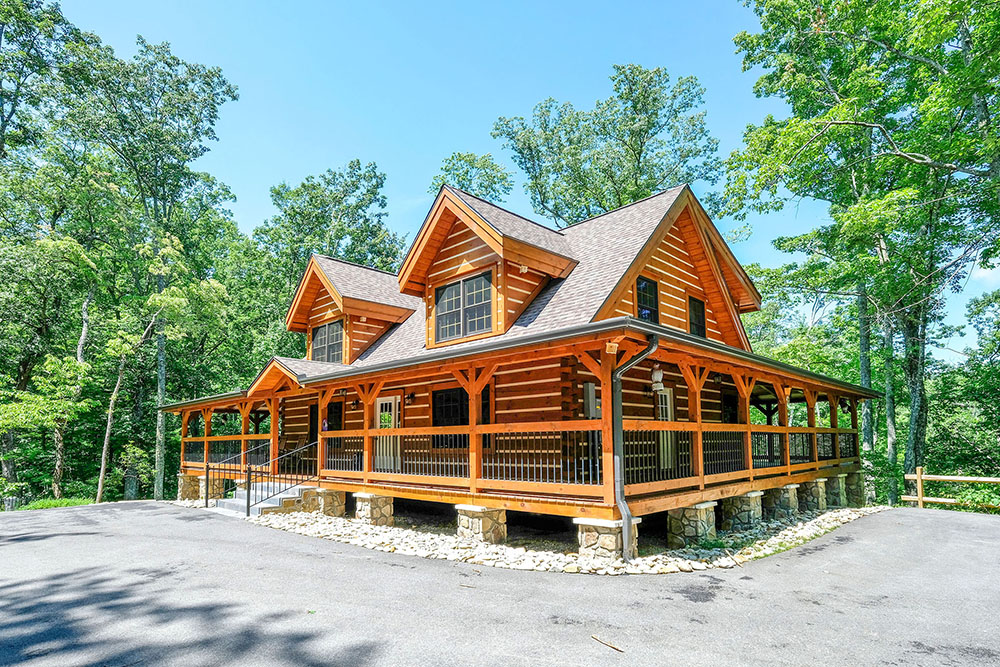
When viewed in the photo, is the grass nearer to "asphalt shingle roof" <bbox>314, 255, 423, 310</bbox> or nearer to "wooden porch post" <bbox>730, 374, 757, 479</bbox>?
"asphalt shingle roof" <bbox>314, 255, 423, 310</bbox>

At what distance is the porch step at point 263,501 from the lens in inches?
559

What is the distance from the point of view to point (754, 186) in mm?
18609

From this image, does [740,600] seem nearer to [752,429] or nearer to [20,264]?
[752,429]

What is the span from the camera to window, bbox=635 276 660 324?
43.4ft

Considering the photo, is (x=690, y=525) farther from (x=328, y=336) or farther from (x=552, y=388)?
(x=328, y=336)

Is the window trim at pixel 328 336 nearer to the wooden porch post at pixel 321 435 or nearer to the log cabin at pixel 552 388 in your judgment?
the log cabin at pixel 552 388

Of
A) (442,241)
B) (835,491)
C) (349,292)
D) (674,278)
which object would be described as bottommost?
(835,491)

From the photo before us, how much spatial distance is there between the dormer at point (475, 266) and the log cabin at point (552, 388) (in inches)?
2.0

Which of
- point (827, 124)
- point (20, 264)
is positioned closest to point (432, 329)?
point (827, 124)

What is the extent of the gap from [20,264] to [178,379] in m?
9.74

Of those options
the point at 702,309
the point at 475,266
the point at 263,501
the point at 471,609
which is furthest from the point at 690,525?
the point at 263,501

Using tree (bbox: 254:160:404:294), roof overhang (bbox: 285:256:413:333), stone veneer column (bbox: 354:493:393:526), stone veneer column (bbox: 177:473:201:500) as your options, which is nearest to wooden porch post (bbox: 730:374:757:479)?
stone veneer column (bbox: 354:493:393:526)

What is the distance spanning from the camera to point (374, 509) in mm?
12430

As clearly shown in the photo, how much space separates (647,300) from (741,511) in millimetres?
5288
